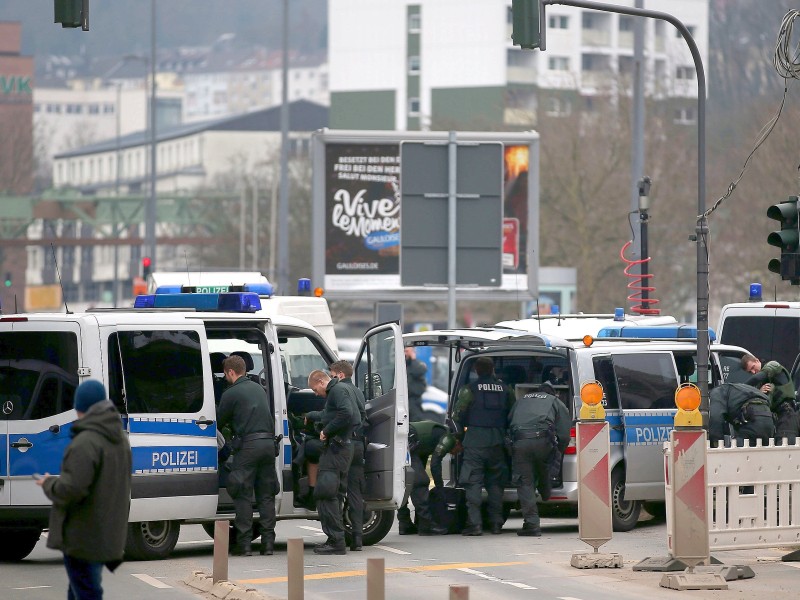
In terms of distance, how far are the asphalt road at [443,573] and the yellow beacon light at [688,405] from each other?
1.20 m

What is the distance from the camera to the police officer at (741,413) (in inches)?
623

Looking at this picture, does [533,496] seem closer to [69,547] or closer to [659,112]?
[69,547]

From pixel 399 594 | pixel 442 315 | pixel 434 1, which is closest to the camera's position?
pixel 399 594

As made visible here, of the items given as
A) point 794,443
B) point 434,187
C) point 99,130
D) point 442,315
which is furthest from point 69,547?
point 99,130

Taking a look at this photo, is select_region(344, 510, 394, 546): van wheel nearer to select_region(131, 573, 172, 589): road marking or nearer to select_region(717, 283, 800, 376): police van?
select_region(131, 573, 172, 589): road marking

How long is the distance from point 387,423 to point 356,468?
0.51 metres

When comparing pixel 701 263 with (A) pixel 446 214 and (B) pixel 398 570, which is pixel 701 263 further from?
(A) pixel 446 214

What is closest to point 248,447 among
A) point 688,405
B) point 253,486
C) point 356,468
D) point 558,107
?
point 253,486

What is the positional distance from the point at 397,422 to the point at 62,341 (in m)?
3.03

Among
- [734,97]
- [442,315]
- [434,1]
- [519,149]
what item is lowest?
[442,315]

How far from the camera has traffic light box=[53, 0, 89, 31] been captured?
15.2m

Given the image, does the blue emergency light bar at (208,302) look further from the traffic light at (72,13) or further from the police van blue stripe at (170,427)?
the traffic light at (72,13)

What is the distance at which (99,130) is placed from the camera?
195000 millimetres

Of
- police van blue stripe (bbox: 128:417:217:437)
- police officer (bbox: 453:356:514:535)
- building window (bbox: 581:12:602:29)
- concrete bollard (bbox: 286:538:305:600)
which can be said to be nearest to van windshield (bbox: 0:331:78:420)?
police van blue stripe (bbox: 128:417:217:437)
